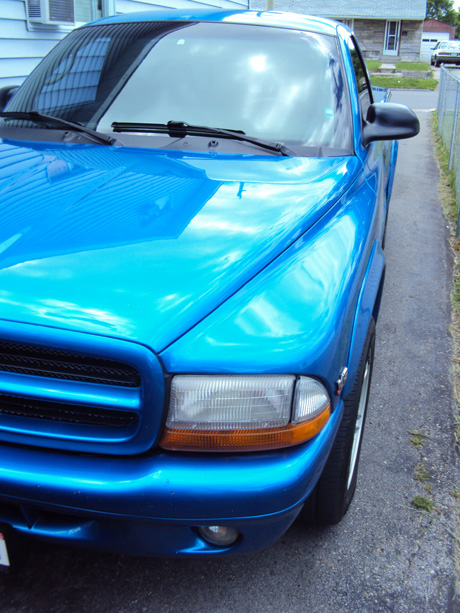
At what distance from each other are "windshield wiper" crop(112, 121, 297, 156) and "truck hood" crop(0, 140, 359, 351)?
93mm

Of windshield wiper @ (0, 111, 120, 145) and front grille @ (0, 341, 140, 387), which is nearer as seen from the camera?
front grille @ (0, 341, 140, 387)

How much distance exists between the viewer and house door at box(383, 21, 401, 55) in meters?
39.0

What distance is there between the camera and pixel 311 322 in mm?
1588

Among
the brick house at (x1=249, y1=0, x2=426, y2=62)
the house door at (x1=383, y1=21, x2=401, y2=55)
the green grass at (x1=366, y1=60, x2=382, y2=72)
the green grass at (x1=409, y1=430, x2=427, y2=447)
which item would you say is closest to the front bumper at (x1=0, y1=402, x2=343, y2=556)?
the green grass at (x1=409, y1=430, x2=427, y2=447)

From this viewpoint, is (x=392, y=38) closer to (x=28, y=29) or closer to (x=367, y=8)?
(x=367, y=8)

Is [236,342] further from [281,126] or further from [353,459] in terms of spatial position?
[281,126]

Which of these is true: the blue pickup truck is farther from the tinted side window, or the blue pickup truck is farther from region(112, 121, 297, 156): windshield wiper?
the tinted side window

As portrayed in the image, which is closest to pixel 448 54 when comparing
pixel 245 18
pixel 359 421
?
pixel 245 18

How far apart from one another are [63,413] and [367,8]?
1661 inches

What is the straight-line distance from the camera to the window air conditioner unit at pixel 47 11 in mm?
5820

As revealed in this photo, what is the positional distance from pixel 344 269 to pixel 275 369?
1.83 ft

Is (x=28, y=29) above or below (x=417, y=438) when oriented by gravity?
above

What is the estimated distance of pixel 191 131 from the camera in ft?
8.61

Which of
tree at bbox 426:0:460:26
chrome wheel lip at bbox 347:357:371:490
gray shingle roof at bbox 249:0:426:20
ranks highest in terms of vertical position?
chrome wheel lip at bbox 347:357:371:490
